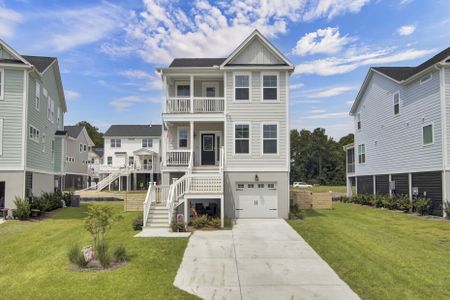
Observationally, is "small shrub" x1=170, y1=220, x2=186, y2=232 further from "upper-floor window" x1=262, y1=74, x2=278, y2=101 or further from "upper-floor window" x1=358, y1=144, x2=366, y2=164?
"upper-floor window" x1=358, y1=144, x2=366, y2=164

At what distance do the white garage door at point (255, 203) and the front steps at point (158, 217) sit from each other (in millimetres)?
4119

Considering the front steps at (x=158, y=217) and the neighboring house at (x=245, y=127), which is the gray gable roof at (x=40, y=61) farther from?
the front steps at (x=158, y=217)

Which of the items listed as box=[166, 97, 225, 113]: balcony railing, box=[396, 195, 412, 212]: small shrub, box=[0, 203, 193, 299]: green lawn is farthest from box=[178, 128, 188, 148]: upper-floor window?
box=[396, 195, 412, 212]: small shrub

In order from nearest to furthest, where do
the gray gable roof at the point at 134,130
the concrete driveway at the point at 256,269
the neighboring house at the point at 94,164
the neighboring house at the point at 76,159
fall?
the concrete driveway at the point at 256,269, the neighboring house at the point at 76,159, the gray gable roof at the point at 134,130, the neighboring house at the point at 94,164

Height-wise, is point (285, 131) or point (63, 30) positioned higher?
point (63, 30)

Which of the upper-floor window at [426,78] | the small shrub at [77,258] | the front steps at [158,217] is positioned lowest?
the small shrub at [77,258]

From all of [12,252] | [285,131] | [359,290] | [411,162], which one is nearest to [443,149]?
[411,162]

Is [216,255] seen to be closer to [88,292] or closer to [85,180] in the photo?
[88,292]

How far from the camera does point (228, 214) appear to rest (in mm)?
19172

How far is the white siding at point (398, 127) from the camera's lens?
20.5m

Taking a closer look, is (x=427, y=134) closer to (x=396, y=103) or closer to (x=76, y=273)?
(x=396, y=103)

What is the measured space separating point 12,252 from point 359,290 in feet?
37.6

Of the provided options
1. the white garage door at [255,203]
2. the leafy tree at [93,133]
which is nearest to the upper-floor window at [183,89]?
the white garage door at [255,203]

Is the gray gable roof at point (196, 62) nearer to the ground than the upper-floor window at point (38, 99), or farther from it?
farther from it
